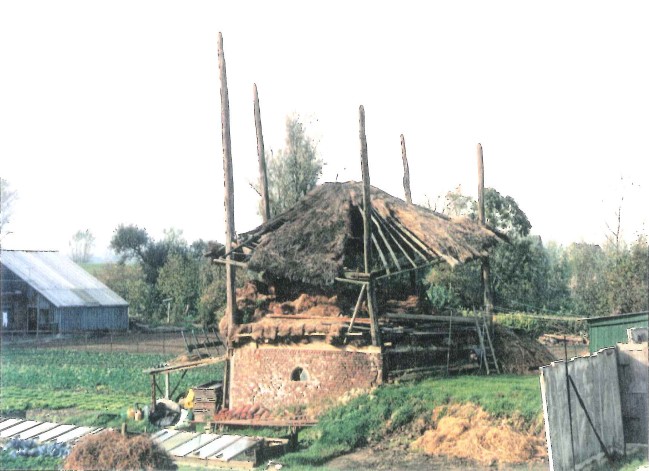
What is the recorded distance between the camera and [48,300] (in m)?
50.6

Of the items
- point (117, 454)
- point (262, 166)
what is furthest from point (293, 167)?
point (117, 454)

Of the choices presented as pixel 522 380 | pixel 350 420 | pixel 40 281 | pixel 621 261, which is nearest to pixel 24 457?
pixel 350 420

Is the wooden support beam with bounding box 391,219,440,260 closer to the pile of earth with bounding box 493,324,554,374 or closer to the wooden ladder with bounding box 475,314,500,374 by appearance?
the wooden ladder with bounding box 475,314,500,374

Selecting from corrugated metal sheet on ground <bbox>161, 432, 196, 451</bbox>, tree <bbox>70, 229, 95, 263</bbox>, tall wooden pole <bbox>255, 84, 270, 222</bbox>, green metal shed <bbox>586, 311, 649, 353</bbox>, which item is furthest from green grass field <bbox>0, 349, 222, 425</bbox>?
tree <bbox>70, 229, 95, 263</bbox>

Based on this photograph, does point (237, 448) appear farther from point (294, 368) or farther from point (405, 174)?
point (405, 174)

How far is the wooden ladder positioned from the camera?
75.3 ft

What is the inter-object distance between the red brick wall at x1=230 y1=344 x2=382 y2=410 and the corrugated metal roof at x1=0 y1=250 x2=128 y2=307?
30333mm

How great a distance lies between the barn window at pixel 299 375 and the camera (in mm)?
22266

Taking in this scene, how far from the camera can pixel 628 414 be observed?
46.5 ft

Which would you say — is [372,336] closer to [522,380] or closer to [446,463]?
[522,380]

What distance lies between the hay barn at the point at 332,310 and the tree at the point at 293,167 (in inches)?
659

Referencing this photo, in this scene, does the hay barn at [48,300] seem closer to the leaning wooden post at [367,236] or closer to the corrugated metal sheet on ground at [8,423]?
the corrugated metal sheet on ground at [8,423]

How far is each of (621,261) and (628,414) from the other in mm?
16509

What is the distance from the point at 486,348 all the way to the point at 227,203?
8.58 meters
